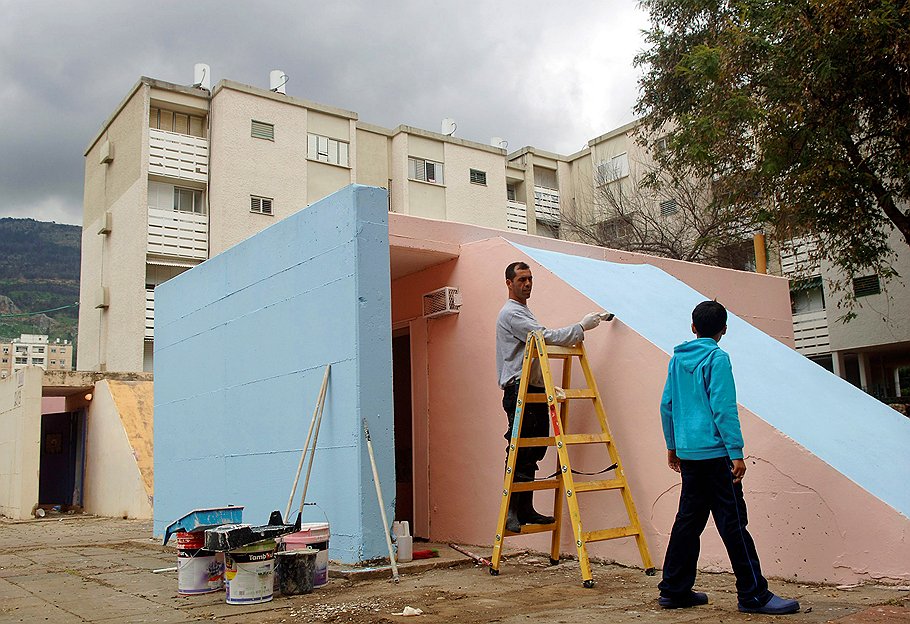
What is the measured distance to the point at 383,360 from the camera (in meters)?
5.98

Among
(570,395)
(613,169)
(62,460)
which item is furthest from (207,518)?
(613,169)

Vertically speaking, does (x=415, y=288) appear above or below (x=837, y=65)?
below

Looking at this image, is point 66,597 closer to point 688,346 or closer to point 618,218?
point 688,346

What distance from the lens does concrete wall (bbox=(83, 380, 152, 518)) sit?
50.1 ft

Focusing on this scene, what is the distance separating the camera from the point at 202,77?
2567 cm

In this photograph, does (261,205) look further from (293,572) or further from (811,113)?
(293,572)

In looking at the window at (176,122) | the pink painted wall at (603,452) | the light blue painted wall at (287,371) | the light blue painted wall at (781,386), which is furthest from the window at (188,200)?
the light blue painted wall at (781,386)

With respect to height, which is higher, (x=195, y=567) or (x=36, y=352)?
(x=36, y=352)

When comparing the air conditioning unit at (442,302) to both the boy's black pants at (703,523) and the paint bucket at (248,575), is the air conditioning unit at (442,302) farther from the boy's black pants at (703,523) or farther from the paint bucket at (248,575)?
the boy's black pants at (703,523)

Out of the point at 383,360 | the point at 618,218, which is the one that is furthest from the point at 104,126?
the point at 383,360

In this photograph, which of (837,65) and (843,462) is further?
(837,65)

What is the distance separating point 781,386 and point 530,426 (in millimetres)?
1680

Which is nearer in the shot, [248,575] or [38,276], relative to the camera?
[248,575]

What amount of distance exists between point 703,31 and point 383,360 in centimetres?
1282
